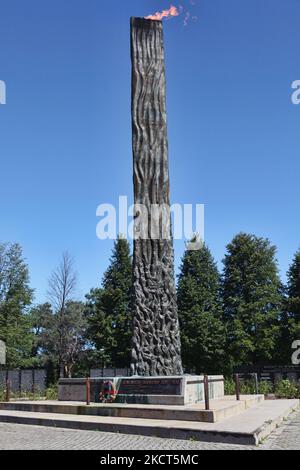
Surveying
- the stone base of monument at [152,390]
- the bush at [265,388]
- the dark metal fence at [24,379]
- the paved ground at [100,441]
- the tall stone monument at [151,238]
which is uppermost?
the tall stone monument at [151,238]

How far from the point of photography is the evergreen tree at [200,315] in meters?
39.7

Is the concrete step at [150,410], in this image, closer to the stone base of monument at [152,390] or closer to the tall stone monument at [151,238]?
the stone base of monument at [152,390]

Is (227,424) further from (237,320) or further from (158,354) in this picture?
(237,320)

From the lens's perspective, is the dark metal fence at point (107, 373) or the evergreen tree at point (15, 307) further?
the evergreen tree at point (15, 307)

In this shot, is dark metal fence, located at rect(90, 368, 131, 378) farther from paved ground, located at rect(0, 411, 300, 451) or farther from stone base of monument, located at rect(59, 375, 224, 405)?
paved ground, located at rect(0, 411, 300, 451)

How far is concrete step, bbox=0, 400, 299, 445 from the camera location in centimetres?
955

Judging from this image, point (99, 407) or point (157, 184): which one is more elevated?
point (157, 184)

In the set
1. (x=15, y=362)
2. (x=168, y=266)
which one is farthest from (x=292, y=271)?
(x=168, y=266)

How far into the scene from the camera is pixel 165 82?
1850cm

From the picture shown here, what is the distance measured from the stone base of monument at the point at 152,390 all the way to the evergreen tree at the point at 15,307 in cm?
2533

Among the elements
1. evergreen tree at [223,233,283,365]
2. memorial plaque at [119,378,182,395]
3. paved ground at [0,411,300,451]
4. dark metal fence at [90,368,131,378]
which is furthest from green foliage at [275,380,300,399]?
evergreen tree at [223,233,283,365]

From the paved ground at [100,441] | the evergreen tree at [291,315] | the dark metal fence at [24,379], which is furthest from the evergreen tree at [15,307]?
the paved ground at [100,441]
